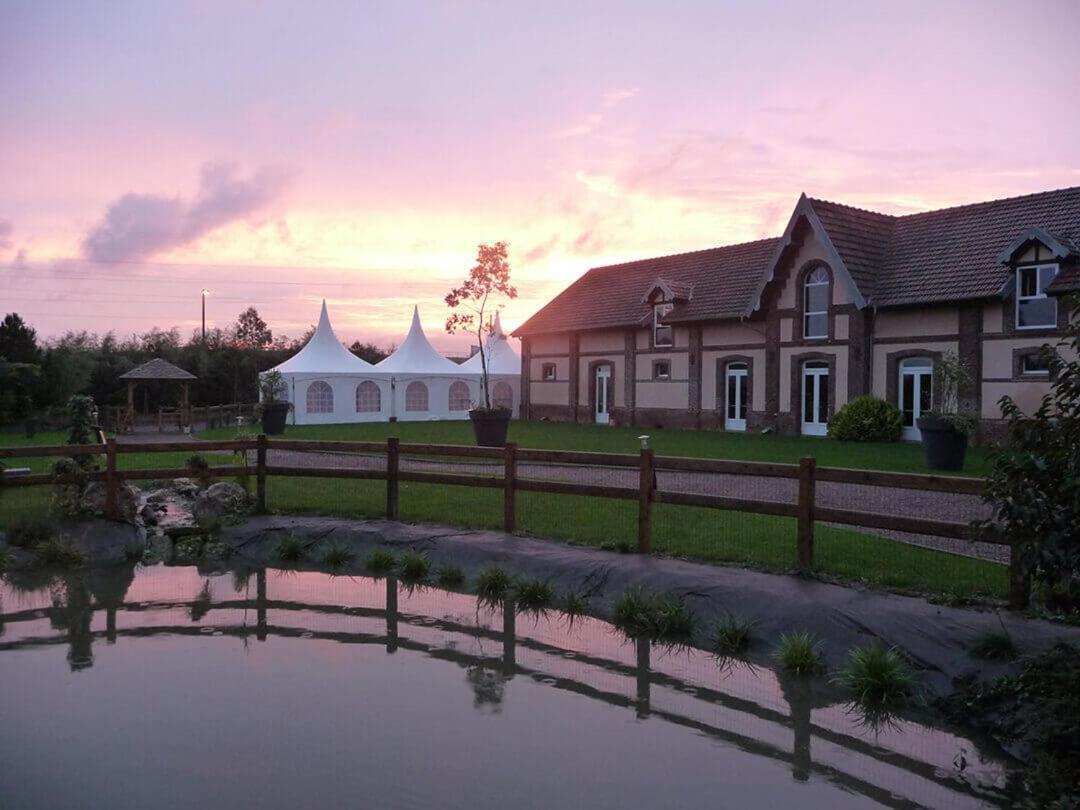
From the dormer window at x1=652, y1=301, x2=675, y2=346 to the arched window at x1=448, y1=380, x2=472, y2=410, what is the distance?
28.6ft

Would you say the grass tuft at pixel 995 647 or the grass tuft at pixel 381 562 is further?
the grass tuft at pixel 381 562

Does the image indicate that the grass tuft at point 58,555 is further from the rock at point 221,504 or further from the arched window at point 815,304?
the arched window at point 815,304

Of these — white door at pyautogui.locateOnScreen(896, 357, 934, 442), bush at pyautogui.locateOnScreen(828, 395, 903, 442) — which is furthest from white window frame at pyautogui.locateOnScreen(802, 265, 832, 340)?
bush at pyautogui.locateOnScreen(828, 395, 903, 442)

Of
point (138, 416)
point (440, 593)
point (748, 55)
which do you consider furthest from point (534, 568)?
point (138, 416)

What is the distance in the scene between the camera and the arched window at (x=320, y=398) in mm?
29844

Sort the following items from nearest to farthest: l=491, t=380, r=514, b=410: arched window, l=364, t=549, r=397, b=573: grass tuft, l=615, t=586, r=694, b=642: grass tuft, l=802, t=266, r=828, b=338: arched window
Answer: l=615, t=586, r=694, b=642: grass tuft, l=364, t=549, r=397, b=573: grass tuft, l=802, t=266, r=828, b=338: arched window, l=491, t=380, r=514, b=410: arched window

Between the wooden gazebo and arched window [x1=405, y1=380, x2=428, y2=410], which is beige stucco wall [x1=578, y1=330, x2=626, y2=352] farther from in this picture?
the wooden gazebo

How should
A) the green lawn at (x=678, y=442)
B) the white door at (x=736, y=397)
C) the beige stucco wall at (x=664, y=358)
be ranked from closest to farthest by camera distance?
the green lawn at (x=678, y=442)
the white door at (x=736, y=397)
the beige stucco wall at (x=664, y=358)

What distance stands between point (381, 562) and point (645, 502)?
281 centimetres

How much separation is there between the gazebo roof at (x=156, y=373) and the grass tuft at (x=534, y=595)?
2135 centimetres

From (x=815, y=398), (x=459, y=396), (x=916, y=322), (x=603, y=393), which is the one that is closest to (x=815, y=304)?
(x=815, y=398)

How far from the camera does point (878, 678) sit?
566 centimetres

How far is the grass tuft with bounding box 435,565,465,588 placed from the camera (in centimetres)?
855

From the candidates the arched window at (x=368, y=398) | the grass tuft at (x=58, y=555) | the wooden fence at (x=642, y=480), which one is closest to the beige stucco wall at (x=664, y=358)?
the arched window at (x=368, y=398)
